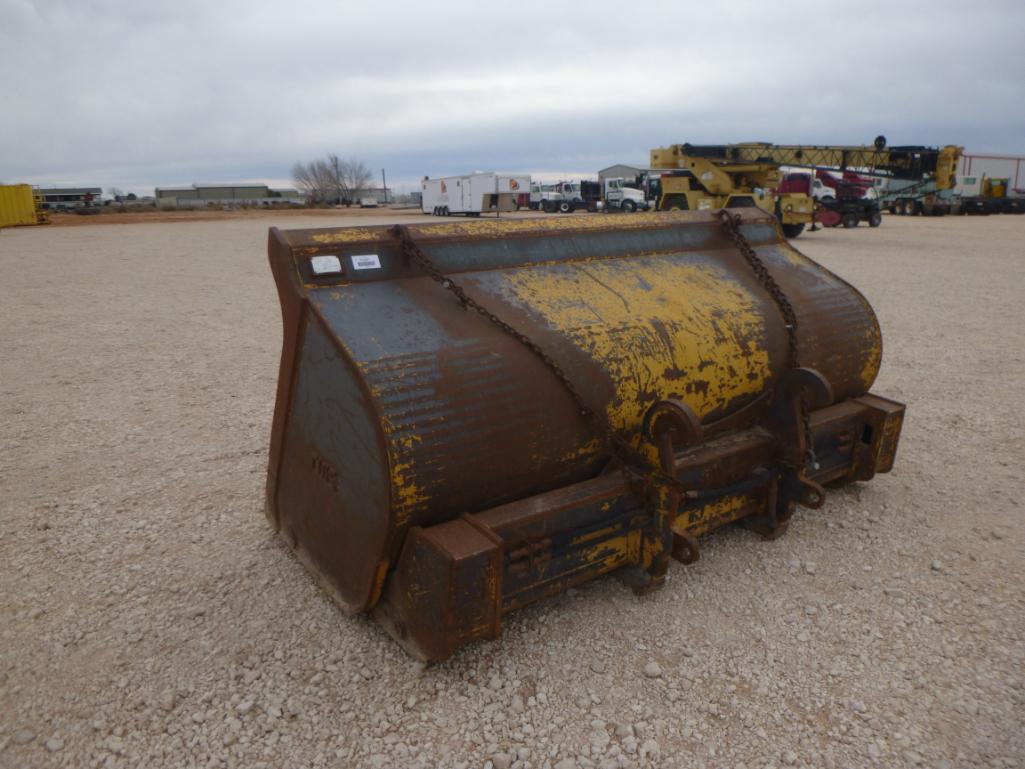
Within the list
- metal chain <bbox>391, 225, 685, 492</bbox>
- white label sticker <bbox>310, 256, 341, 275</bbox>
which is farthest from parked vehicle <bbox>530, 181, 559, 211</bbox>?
white label sticker <bbox>310, 256, 341, 275</bbox>

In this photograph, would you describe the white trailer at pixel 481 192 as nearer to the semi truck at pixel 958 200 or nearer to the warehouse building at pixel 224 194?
the semi truck at pixel 958 200

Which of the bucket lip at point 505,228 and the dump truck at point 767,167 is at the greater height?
the dump truck at point 767,167

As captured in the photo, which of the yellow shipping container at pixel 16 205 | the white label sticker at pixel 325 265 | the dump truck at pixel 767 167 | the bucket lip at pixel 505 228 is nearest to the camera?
the white label sticker at pixel 325 265

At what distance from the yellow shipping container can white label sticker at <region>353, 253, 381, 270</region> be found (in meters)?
30.7

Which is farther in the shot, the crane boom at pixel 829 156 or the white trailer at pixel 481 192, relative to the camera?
the white trailer at pixel 481 192

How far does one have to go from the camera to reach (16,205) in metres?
26.8

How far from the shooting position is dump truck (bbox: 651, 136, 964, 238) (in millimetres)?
14992

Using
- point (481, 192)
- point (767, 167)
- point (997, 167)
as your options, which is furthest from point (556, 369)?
point (997, 167)

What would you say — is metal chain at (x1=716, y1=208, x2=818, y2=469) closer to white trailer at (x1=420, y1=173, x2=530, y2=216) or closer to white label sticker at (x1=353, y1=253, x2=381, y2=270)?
white label sticker at (x1=353, y1=253, x2=381, y2=270)

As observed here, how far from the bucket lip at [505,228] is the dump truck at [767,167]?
12485 mm

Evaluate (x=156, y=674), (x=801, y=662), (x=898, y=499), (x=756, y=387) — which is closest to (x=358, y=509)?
(x=156, y=674)

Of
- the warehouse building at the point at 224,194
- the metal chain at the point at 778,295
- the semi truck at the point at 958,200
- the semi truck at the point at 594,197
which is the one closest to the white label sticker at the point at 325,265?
the metal chain at the point at 778,295

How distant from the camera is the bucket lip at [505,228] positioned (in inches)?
97.2

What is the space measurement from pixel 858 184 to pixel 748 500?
25.0 metres
